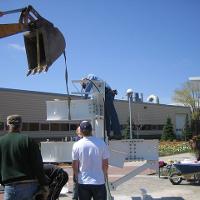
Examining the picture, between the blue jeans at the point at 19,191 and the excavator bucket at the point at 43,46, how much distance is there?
111 inches

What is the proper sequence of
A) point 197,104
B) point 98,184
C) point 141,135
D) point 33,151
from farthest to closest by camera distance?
1. point 197,104
2. point 141,135
3. point 98,184
4. point 33,151

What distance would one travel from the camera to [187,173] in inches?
508

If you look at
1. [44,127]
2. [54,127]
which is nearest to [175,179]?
[44,127]

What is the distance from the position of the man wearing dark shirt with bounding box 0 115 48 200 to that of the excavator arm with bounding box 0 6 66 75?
2.57m

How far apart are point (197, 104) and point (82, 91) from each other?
6684cm

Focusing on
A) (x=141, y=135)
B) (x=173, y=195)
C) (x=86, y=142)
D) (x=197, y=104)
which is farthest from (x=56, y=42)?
(x=197, y=104)

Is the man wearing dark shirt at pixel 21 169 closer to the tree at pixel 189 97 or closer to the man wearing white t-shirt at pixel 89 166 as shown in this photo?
the man wearing white t-shirt at pixel 89 166

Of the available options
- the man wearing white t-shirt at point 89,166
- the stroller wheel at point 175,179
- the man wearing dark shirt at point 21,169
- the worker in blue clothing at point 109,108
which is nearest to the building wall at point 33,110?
the stroller wheel at point 175,179

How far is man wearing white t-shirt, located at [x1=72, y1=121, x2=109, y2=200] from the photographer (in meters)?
6.55

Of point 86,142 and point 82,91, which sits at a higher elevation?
point 82,91

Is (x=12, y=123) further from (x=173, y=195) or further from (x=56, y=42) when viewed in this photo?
(x=173, y=195)

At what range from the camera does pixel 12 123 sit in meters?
5.77

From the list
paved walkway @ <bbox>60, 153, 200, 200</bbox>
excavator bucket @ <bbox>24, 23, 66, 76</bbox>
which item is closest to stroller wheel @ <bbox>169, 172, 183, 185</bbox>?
paved walkway @ <bbox>60, 153, 200, 200</bbox>

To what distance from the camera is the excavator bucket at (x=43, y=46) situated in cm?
802
